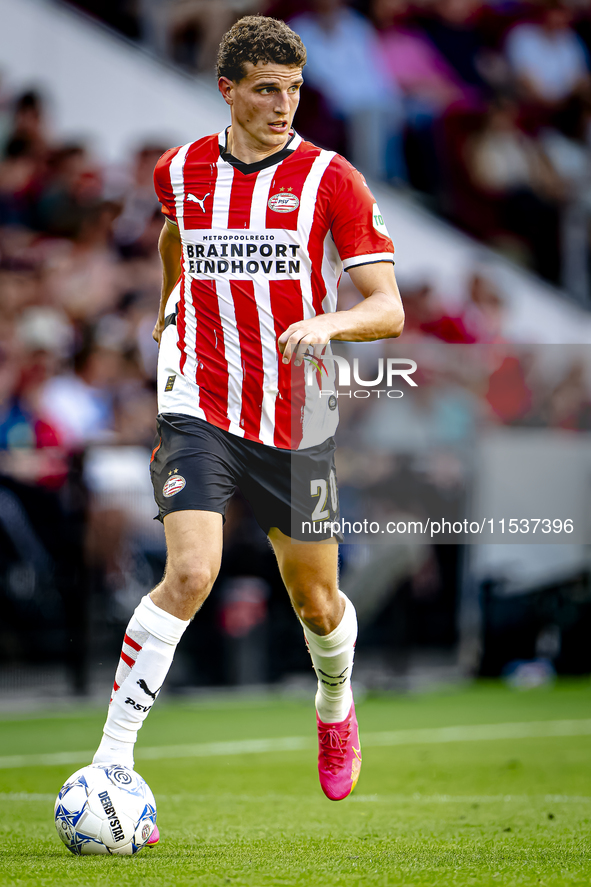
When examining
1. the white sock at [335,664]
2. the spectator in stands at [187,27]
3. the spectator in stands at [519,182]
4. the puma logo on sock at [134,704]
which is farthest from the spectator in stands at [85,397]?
the spectator in stands at [519,182]

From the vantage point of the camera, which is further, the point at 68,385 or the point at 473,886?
the point at 68,385

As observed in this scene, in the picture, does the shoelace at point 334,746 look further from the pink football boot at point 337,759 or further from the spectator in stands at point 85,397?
the spectator in stands at point 85,397

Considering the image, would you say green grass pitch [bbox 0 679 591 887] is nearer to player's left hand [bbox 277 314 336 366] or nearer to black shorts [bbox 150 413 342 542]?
black shorts [bbox 150 413 342 542]

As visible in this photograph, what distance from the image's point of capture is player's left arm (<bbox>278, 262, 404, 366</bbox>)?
3.54 metres

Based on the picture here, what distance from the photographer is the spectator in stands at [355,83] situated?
12062mm

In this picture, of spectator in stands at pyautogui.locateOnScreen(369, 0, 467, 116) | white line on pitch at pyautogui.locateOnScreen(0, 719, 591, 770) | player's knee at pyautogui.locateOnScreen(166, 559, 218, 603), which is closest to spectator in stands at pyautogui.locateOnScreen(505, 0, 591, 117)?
spectator in stands at pyautogui.locateOnScreen(369, 0, 467, 116)

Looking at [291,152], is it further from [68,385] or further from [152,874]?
[68,385]

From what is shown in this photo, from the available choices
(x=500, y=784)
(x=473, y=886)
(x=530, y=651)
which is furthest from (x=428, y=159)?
(x=473, y=886)

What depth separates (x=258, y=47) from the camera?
399cm

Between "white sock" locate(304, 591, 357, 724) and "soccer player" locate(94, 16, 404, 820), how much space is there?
0.11 meters

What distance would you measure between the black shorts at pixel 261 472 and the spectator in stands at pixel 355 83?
8.49 metres

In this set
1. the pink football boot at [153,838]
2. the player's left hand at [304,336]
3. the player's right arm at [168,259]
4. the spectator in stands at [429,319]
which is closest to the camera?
the player's left hand at [304,336]

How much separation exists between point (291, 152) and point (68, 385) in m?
5.25

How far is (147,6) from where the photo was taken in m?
11.7
